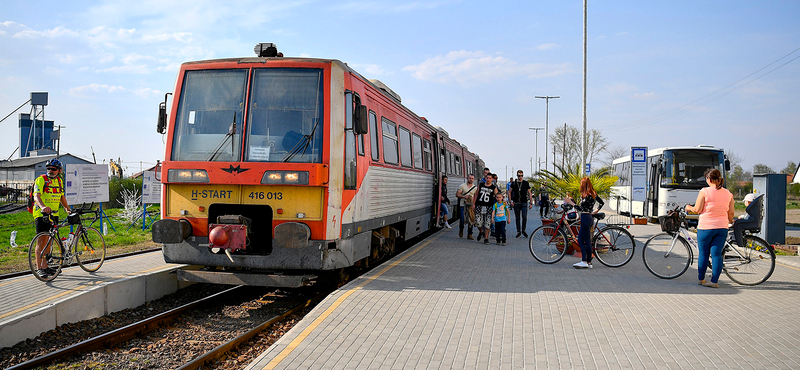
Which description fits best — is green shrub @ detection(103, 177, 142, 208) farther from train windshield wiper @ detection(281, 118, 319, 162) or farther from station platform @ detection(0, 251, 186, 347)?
train windshield wiper @ detection(281, 118, 319, 162)

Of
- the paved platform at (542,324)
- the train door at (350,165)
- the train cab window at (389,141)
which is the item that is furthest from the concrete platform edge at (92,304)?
the train cab window at (389,141)

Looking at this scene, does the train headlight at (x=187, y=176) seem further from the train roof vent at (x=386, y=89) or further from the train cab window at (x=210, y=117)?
the train roof vent at (x=386, y=89)

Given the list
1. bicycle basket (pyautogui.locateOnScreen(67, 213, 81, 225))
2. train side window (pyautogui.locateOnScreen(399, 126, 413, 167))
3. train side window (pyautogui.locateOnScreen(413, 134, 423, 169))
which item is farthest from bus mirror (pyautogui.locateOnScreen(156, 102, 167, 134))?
train side window (pyautogui.locateOnScreen(413, 134, 423, 169))

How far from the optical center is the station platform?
6023mm

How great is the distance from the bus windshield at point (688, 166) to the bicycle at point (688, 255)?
519 inches

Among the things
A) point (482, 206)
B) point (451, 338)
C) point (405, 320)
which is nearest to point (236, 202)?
point (405, 320)

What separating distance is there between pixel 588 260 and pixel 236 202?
585cm

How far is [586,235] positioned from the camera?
9.41 m

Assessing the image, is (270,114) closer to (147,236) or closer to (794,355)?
(794,355)

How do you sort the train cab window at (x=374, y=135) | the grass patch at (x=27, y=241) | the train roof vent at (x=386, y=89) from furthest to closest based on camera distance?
1. the grass patch at (x=27, y=241)
2. the train roof vent at (x=386, y=89)
3. the train cab window at (x=374, y=135)

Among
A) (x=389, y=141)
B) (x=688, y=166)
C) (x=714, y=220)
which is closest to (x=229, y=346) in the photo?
(x=389, y=141)

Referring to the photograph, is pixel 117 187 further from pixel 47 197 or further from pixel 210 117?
pixel 210 117

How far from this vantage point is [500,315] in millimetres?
6047

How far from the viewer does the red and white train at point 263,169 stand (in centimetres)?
696
